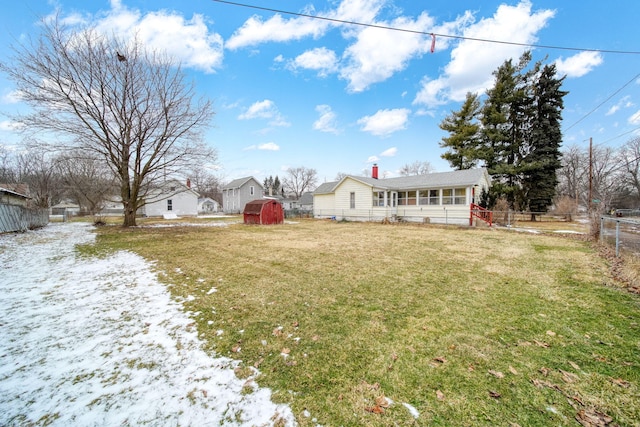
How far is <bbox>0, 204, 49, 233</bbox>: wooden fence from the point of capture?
36.6 ft

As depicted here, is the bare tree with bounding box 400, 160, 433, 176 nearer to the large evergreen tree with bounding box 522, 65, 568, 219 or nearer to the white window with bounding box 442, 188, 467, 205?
the large evergreen tree with bounding box 522, 65, 568, 219

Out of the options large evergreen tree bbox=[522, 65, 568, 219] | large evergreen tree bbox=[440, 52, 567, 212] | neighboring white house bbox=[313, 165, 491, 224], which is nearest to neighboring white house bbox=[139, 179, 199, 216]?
neighboring white house bbox=[313, 165, 491, 224]

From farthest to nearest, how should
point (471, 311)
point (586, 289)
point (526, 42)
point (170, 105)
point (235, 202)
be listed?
point (235, 202), point (170, 105), point (526, 42), point (586, 289), point (471, 311)

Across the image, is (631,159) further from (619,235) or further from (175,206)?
(175,206)

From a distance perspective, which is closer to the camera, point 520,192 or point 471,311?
point 471,311

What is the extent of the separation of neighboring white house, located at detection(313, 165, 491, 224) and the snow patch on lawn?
18.3 meters

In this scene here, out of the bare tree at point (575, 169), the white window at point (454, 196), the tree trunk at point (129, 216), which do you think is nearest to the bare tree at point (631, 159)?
the bare tree at point (575, 169)

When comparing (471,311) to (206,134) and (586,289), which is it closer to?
(586,289)

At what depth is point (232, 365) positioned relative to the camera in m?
2.54

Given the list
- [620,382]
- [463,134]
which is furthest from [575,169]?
[620,382]

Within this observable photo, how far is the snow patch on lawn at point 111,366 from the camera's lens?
1.95 metres

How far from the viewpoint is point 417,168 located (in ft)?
184

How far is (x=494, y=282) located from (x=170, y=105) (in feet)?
59.4

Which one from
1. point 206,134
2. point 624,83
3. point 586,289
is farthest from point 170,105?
point 624,83
